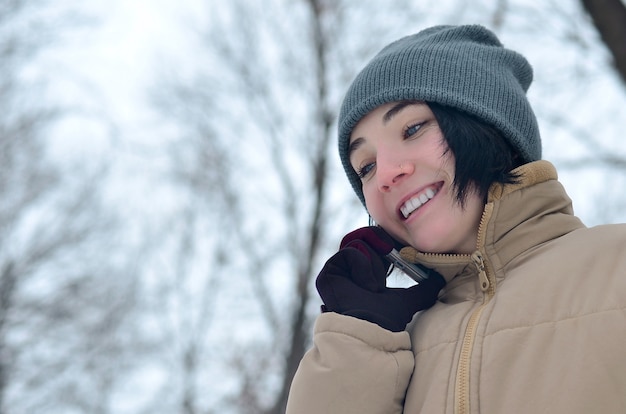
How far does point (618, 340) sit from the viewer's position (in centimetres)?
117

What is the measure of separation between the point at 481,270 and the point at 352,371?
1.14 ft

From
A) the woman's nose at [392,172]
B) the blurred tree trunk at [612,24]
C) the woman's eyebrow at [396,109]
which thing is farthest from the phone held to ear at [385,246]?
the blurred tree trunk at [612,24]

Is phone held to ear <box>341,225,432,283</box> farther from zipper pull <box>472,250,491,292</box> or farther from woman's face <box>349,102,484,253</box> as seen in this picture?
zipper pull <box>472,250,491,292</box>

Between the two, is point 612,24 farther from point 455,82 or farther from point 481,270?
point 481,270

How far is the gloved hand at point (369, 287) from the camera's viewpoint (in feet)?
4.98

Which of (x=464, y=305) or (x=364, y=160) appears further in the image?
(x=364, y=160)

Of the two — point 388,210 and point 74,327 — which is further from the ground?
point 388,210

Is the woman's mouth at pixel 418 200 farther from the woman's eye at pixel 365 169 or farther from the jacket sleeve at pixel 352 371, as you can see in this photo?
the jacket sleeve at pixel 352 371

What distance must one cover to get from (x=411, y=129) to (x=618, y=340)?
0.68 metres

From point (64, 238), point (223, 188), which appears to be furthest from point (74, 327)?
point (223, 188)

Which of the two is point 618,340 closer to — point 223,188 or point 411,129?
point 411,129

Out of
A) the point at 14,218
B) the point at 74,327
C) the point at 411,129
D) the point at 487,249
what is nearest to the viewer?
the point at 487,249

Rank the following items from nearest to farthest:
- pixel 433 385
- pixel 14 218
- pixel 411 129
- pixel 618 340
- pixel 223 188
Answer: pixel 618 340 → pixel 433 385 → pixel 411 129 → pixel 223 188 → pixel 14 218

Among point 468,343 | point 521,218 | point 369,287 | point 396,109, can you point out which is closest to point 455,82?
point 396,109
